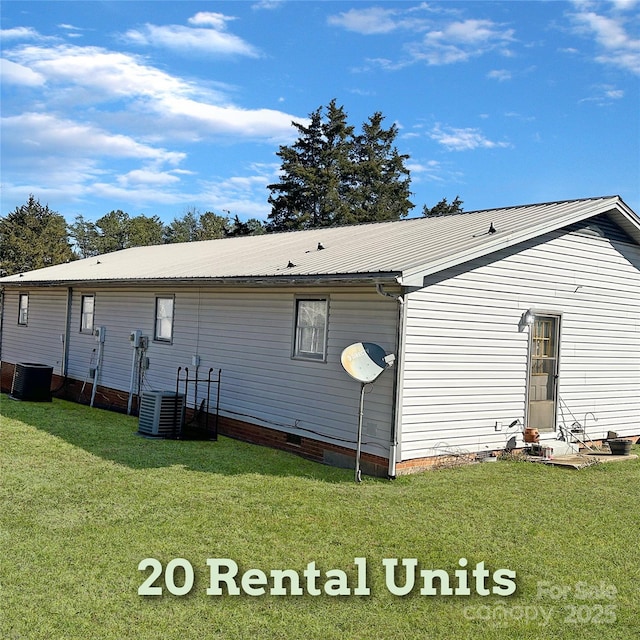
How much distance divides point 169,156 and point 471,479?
2267cm

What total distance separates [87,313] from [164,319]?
3674mm

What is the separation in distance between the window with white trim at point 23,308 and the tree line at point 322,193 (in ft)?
65.0

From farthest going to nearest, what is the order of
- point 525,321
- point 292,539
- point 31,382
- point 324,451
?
point 31,382 → point 525,321 → point 324,451 → point 292,539

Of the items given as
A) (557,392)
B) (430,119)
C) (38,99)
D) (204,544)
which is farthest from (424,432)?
(430,119)

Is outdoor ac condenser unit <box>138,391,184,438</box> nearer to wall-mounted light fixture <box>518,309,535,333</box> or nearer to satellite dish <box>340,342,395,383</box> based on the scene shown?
satellite dish <box>340,342,395,383</box>

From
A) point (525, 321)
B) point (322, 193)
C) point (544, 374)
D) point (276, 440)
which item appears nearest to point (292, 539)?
point (276, 440)

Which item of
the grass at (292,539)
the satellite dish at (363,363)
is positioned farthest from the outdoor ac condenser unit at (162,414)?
the satellite dish at (363,363)

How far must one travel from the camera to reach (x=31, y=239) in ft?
148

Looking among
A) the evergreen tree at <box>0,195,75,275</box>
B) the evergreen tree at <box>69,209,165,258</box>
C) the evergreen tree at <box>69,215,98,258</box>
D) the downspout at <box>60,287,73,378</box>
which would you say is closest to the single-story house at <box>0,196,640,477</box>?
the downspout at <box>60,287,73,378</box>

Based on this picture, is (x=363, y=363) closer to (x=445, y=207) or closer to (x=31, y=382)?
(x=31, y=382)

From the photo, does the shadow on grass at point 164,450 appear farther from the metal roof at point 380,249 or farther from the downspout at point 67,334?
the downspout at point 67,334

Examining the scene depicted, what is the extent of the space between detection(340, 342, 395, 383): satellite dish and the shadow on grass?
133cm

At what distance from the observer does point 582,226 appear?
10836mm

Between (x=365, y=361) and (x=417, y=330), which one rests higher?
(x=417, y=330)
